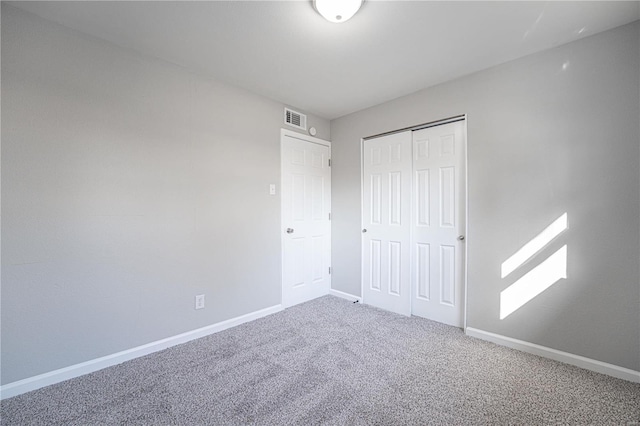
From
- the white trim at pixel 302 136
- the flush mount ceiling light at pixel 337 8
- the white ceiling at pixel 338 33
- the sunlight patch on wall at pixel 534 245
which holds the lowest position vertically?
the sunlight patch on wall at pixel 534 245

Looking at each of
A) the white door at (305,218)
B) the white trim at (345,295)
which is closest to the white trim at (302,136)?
the white door at (305,218)

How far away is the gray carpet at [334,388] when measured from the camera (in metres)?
1.51

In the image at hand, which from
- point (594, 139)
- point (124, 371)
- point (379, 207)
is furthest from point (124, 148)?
point (594, 139)

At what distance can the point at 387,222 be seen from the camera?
3197 mm

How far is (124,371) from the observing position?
1.94 meters

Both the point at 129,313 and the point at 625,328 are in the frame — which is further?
the point at 129,313

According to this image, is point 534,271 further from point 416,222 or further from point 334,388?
point 334,388

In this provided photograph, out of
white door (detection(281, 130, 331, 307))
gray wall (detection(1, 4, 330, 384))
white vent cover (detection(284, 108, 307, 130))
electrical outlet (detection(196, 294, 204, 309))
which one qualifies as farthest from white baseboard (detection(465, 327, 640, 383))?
white vent cover (detection(284, 108, 307, 130))

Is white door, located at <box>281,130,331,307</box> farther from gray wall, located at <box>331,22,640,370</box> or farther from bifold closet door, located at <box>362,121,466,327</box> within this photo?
gray wall, located at <box>331,22,640,370</box>

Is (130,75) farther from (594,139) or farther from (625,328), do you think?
(625,328)

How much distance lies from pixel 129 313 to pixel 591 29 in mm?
4141

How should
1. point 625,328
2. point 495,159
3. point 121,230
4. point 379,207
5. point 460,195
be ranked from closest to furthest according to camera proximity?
point 625,328
point 121,230
point 495,159
point 460,195
point 379,207

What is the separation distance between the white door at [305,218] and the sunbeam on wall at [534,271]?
82.9 inches

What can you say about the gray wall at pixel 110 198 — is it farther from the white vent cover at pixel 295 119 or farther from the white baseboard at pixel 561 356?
the white baseboard at pixel 561 356
